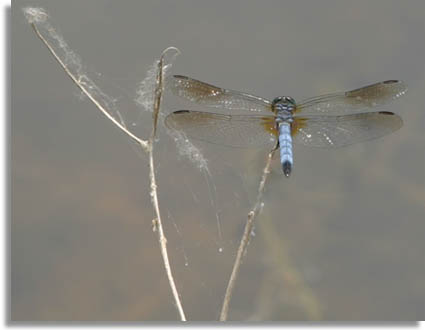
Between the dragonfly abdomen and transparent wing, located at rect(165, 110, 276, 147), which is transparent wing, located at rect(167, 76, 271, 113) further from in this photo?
the dragonfly abdomen

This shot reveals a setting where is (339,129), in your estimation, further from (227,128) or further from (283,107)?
(227,128)

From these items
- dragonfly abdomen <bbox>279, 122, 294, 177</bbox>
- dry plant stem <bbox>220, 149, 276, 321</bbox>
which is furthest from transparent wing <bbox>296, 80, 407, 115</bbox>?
dry plant stem <bbox>220, 149, 276, 321</bbox>

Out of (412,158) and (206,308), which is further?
(412,158)

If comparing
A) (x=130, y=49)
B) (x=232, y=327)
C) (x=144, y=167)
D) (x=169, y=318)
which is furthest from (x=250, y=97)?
(x=130, y=49)

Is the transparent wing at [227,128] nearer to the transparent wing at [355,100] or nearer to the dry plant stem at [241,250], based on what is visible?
the transparent wing at [355,100]

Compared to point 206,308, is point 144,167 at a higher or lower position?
higher

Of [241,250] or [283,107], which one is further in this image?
[283,107]

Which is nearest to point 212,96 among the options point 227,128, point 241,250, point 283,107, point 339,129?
point 227,128

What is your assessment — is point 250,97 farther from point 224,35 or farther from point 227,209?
point 224,35
